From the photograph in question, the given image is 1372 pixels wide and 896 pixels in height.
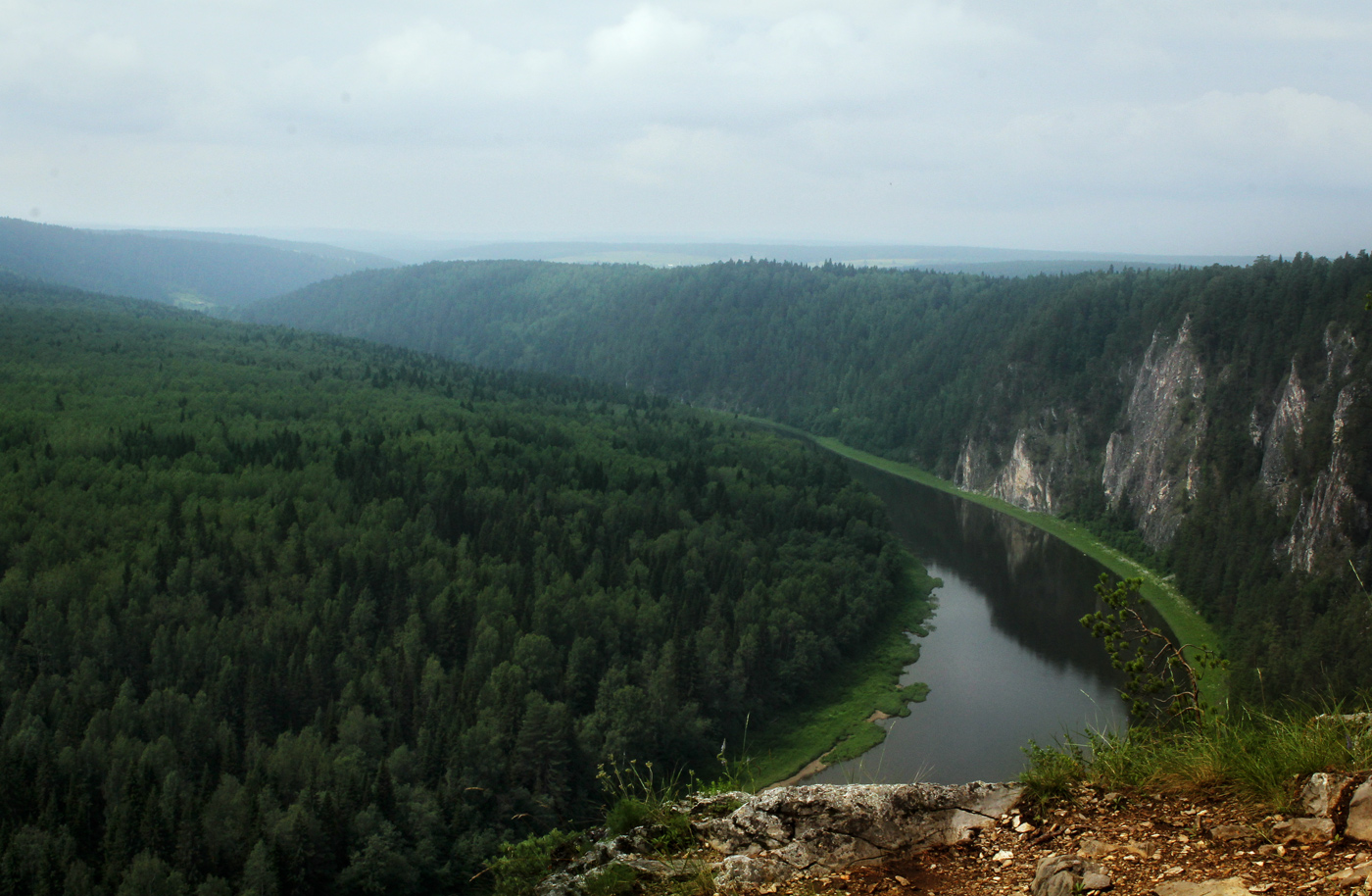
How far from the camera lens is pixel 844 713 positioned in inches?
1986

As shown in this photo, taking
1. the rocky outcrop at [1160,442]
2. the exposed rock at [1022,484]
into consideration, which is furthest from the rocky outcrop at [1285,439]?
the exposed rock at [1022,484]

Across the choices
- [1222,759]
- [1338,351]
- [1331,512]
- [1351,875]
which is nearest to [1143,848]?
[1222,759]

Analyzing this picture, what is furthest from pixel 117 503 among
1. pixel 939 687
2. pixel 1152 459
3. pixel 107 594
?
pixel 1152 459

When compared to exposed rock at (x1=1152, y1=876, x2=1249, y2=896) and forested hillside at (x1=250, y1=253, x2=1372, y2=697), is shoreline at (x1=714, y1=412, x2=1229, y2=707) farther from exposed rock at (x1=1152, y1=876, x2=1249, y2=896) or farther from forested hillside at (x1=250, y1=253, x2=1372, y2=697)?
exposed rock at (x1=1152, y1=876, x2=1249, y2=896)

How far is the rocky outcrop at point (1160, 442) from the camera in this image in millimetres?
84875

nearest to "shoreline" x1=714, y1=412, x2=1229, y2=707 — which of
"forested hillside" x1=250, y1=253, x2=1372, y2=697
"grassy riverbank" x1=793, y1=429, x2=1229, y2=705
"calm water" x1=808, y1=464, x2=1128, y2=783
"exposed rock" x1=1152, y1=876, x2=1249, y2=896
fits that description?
"grassy riverbank" x1=793, y1=429, x2=1229, y2=705

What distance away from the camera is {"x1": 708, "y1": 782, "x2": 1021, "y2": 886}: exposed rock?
10078 millimetres

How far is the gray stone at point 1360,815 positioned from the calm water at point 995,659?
1664 cm

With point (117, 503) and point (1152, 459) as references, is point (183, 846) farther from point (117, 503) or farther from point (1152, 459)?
point (1152, 459)

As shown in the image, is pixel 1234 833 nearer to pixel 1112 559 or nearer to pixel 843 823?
pixel 843 823

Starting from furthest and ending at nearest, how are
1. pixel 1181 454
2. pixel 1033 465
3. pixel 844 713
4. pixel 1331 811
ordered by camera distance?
pixel 1033 465
pixel 1181 454
pixel 844 713
pixel 1331 811

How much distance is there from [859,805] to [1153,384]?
3810 inches

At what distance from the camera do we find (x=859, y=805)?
10.6m

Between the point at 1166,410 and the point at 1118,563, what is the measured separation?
18.7 m
